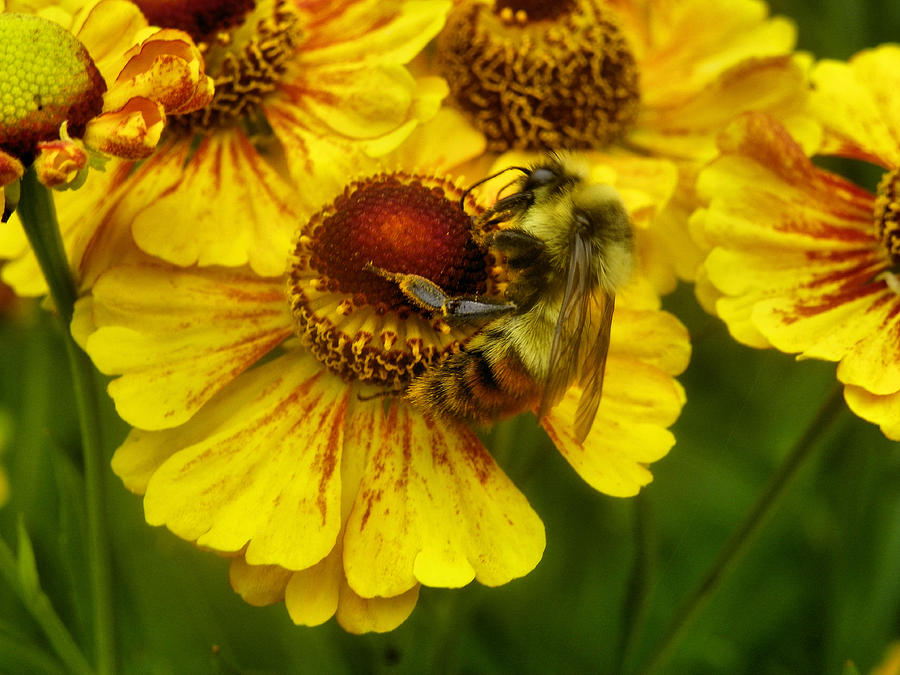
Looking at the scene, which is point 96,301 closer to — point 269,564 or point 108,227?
point 108,227

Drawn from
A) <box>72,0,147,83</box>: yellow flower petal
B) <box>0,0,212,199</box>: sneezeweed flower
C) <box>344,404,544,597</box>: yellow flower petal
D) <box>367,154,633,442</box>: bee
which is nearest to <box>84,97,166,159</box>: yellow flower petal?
<box>0,0,212,199</box>: sneezeweed flower

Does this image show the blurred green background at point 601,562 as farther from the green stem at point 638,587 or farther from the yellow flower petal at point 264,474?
the yellow flower petal at point 264,474

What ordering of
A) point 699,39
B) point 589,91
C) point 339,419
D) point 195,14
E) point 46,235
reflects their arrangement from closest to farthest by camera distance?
point 46,235
point 339,419
point 195,14
point 589,91
point 699,39

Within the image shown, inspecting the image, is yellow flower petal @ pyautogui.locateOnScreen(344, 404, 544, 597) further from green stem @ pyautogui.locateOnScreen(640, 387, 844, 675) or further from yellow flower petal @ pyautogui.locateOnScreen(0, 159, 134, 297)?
yellow flower petal @ pyautogui.locateOnScreen(0, 159, 134, 297)

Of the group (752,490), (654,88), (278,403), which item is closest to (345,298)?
(278,403)

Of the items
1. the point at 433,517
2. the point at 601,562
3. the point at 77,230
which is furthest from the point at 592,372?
the point at 601,562

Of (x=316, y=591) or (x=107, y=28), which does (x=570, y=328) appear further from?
(x=107, y=28)

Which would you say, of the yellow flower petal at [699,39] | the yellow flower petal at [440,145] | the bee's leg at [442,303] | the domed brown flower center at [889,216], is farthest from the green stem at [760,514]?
the yellow flower petal at [699,39]
